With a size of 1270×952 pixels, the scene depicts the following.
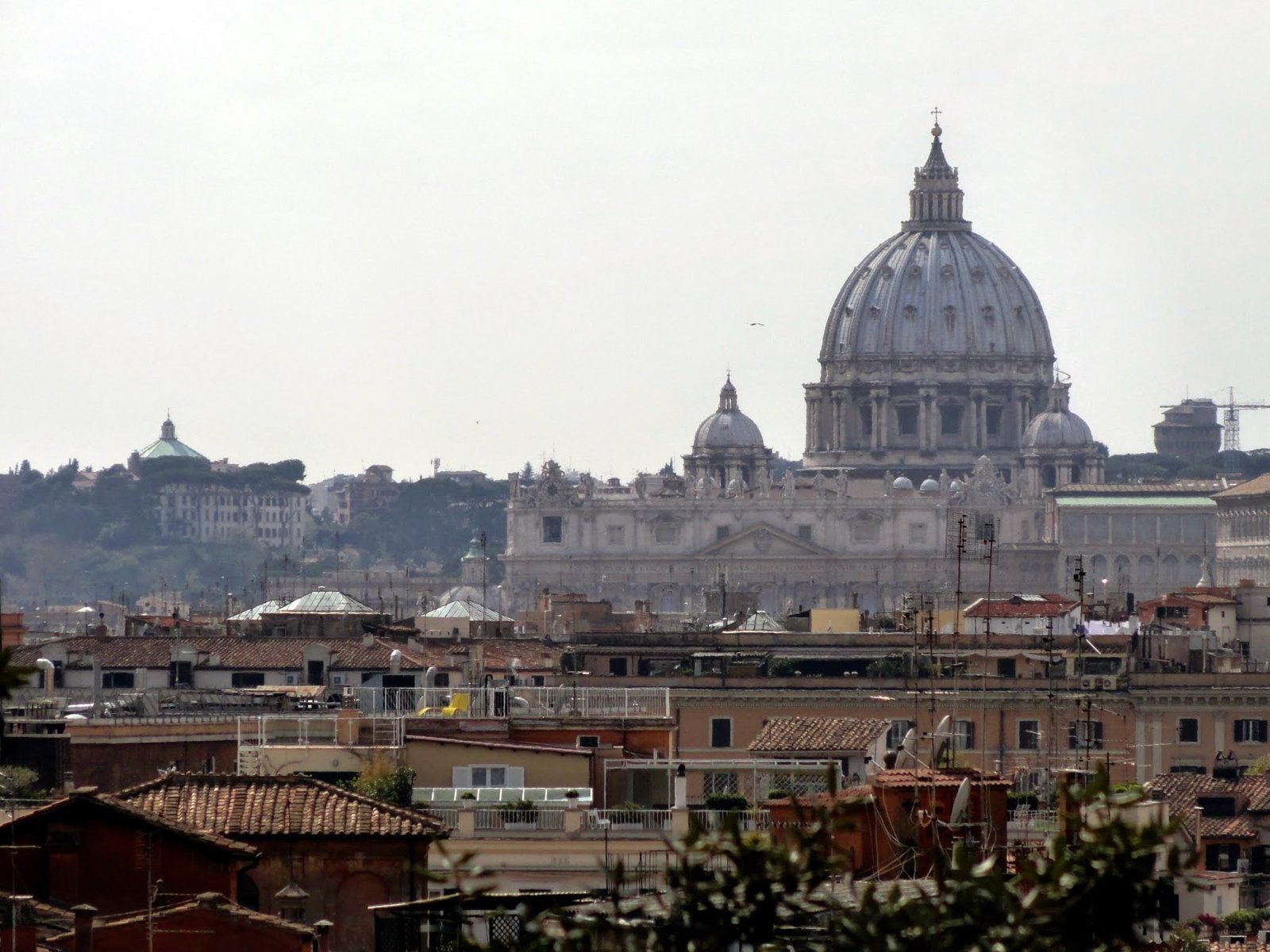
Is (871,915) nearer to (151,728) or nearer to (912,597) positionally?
(151,728)

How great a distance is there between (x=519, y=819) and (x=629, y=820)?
2.11ft

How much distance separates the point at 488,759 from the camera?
22188 millimetres

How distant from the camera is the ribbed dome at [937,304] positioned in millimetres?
156125

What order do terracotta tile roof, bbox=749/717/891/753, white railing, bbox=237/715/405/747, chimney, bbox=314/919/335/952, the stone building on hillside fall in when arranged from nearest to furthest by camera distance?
1. chimney, bbox=314/919/335/952
2. white railing, bbox=237/715/405/747
3. terracotta tile roof, bbox=749/717/891/753
4. the stone building on hillside

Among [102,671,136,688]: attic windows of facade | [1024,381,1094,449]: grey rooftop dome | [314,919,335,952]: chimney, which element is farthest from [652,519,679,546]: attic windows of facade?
[314,919,335,952]: chimney

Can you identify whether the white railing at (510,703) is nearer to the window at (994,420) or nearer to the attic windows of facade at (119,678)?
the attic windows of facade at (119,678)

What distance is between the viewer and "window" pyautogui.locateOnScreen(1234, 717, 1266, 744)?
4047cm

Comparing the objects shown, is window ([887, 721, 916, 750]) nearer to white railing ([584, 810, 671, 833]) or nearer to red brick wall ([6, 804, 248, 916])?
white railing ([584, 810, 671, 833])

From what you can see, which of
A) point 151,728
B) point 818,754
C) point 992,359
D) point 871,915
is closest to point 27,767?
point 151,728

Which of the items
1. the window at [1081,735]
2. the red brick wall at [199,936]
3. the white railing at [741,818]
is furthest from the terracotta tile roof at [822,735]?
the red brick wall at [199,936]

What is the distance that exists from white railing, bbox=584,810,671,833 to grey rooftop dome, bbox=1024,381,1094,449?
125 m

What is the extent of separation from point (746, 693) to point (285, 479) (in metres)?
158

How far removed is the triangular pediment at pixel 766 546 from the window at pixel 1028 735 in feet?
309

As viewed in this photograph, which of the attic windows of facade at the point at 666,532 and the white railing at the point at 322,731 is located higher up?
the attic windows of facade at the point at 666,532
